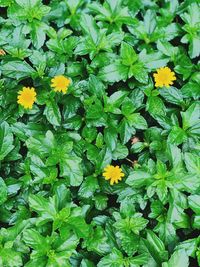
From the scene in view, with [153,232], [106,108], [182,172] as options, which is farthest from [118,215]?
[106,108]

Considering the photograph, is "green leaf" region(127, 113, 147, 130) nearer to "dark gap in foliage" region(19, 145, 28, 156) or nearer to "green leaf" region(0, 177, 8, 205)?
"dark gap in foliage" region(19, 145, 28, 156)

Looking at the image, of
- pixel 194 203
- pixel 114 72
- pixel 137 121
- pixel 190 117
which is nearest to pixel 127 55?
pixel 114 72

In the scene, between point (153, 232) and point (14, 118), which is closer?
point (153, 232)

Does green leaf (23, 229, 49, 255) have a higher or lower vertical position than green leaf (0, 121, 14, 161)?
lower

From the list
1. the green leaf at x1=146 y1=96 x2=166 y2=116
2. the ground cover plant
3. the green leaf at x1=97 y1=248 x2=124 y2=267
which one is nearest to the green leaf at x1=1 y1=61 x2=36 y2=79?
the ground cover plant

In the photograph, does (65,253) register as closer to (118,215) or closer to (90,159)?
(118,215)

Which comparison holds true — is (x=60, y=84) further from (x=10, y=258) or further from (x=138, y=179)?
(x=10, y=258)
